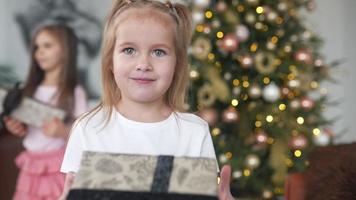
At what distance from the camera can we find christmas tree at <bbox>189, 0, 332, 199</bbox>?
3480 millimetres

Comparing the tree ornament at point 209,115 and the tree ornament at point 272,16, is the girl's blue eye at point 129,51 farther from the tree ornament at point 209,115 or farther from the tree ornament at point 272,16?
the tree ornament at point 272,16

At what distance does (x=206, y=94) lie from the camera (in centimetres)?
350

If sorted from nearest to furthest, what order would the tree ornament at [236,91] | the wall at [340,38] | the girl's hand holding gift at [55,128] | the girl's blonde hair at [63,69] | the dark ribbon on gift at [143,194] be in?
the dark ribbon on gift at [143,194] → the tree ornament at [236,91] → the girl's hand holding gift at [55,128] → the girl's blonde hair at [63,69] → the wall at [340,38]

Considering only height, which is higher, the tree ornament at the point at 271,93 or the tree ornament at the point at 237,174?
the tree ornament at the point at 271,93

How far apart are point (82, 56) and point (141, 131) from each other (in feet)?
9.95

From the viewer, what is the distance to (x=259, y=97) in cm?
358

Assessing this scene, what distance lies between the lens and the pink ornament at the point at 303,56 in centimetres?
355

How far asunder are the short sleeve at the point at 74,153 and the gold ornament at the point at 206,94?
232cm

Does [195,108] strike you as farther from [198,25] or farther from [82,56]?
[82,56]

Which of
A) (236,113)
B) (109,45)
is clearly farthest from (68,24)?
(109,45)

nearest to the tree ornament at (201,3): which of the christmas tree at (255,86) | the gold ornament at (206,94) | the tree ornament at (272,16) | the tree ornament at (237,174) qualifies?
the christmas tree at (255,86)

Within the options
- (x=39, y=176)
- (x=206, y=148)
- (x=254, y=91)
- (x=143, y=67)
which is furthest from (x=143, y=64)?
(x=39, y=176)

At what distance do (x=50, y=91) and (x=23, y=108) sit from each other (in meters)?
0.25

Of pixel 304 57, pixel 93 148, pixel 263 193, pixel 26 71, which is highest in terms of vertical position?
pixel 93 148
